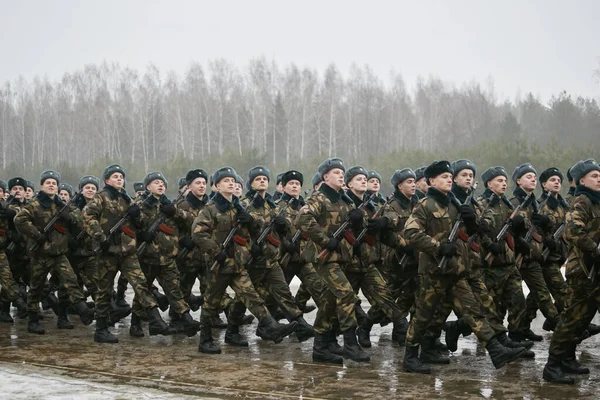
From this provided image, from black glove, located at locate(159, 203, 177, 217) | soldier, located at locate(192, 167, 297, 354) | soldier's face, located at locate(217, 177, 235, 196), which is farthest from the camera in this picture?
black glove, located at locate(159, 203, 177, 217)

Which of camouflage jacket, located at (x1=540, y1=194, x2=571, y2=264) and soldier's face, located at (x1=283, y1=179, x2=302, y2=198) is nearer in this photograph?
camouflage jacket, located at (x1=540, y1=194, x2=571, y2=264)

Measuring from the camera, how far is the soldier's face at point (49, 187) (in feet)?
34.6

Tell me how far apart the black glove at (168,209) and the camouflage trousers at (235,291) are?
1673mm

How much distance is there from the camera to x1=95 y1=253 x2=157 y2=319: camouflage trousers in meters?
9.83

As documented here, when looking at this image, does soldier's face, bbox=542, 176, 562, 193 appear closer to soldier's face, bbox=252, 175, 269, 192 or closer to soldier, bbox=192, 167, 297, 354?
soldier's face, bbox=252, 175, 269, 192

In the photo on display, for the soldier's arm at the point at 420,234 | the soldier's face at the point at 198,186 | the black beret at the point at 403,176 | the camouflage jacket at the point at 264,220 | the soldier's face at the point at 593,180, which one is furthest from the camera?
the soldier's face at the point at 198,186

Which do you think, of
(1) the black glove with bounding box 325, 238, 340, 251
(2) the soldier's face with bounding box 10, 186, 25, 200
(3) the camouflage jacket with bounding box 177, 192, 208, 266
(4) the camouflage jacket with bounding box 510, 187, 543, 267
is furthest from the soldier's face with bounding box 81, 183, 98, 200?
(4) the camouflage jacket with bounding box 510, 187, 543, 267

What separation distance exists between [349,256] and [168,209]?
9.44 ft

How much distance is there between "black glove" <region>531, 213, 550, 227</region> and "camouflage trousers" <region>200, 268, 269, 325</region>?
10.6ft

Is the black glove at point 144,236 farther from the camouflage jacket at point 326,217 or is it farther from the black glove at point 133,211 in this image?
the camouflage jacket at point 326,217

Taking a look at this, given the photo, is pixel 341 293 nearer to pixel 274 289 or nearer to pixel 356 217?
pixel 356 217

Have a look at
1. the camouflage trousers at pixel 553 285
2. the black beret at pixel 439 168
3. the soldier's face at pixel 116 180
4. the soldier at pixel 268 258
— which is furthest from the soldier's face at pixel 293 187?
the camouflage trousers at pixel 553 285

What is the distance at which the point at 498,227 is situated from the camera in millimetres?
9031

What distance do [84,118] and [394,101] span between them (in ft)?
76.1
